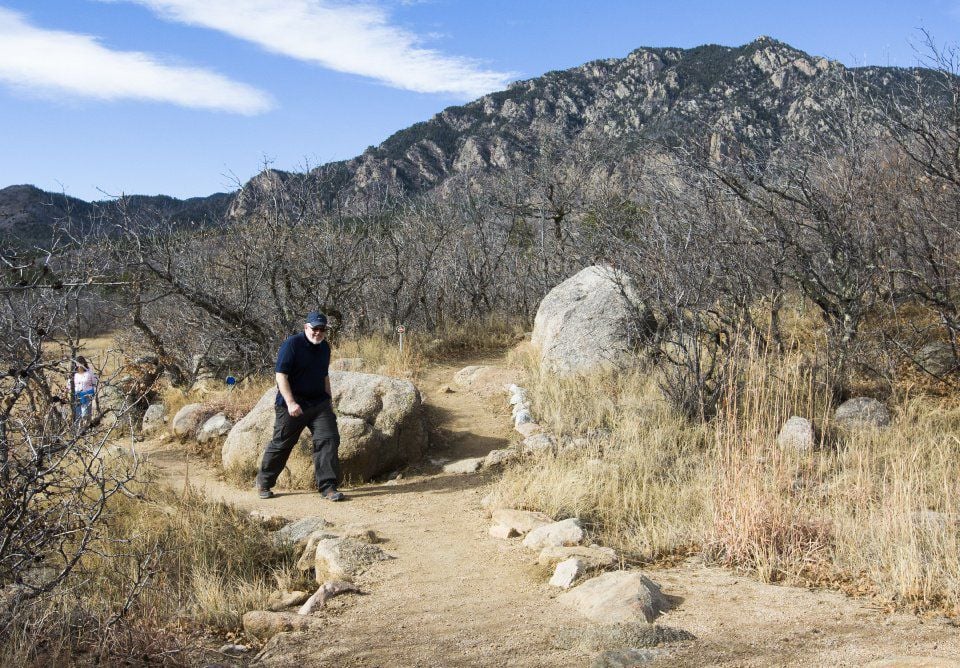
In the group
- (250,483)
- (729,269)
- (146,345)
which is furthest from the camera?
(146,345)

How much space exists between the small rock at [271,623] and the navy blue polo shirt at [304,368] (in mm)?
2899

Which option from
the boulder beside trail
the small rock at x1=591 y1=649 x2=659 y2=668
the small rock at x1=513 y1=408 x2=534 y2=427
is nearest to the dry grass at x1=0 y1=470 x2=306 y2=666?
the small rock at x1=591 y1=649 x2=659 y2=668

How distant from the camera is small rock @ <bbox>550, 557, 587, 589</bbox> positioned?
4371 mm

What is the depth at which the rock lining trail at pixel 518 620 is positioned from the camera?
3.40 metres

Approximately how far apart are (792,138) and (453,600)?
9900mm

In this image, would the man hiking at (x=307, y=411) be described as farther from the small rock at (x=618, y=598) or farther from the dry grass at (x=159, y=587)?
the small rock at (x=618, y=598)

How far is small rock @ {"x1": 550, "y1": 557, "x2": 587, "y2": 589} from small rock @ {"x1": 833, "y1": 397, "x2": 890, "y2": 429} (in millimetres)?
3870

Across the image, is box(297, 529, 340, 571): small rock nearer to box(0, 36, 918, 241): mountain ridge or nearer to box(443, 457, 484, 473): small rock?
box(443, 457, 484, 473): small rock

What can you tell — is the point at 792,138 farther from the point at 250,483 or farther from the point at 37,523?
the point at 37,523

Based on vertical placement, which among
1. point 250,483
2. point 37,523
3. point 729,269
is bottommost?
point 250,483

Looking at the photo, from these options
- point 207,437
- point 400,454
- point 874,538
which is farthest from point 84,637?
point 207,437

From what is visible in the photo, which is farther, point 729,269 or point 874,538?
point 729,269

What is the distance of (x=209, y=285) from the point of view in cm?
1227

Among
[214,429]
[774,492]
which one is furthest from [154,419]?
[774,492]
